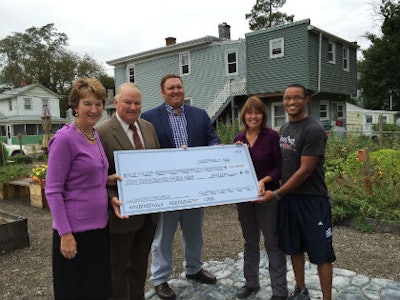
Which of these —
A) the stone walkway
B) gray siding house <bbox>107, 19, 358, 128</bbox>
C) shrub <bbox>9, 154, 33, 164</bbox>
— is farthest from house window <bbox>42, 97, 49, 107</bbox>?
the stone walkway

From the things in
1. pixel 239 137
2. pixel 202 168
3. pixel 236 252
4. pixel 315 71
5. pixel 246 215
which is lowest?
pixel 236 252

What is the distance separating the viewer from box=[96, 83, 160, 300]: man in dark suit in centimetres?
292

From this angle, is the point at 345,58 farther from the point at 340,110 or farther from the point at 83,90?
the point at 83,90

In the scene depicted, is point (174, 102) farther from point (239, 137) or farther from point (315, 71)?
point (315, 71)

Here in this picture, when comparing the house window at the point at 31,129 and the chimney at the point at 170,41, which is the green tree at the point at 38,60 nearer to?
the house window at the point at 31,129

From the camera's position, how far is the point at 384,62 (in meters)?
32.5

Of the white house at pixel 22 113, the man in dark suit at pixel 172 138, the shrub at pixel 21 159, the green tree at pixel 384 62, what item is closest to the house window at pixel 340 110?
the green tree at pixel 384 62

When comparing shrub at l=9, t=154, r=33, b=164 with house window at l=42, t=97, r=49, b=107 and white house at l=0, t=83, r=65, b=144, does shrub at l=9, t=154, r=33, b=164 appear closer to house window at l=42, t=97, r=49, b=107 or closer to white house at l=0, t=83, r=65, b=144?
white house at l=0, t=83, r=65, b=144

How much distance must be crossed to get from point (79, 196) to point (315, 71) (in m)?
18.4

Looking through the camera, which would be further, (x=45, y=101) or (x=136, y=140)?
A: (x=45, y=101)

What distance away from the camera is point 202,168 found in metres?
3.33

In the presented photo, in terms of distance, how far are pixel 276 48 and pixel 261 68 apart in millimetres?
1283

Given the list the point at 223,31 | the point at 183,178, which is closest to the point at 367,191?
the point at 183,178

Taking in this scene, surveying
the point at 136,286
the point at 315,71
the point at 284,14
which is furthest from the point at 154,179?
the point at 284,14
